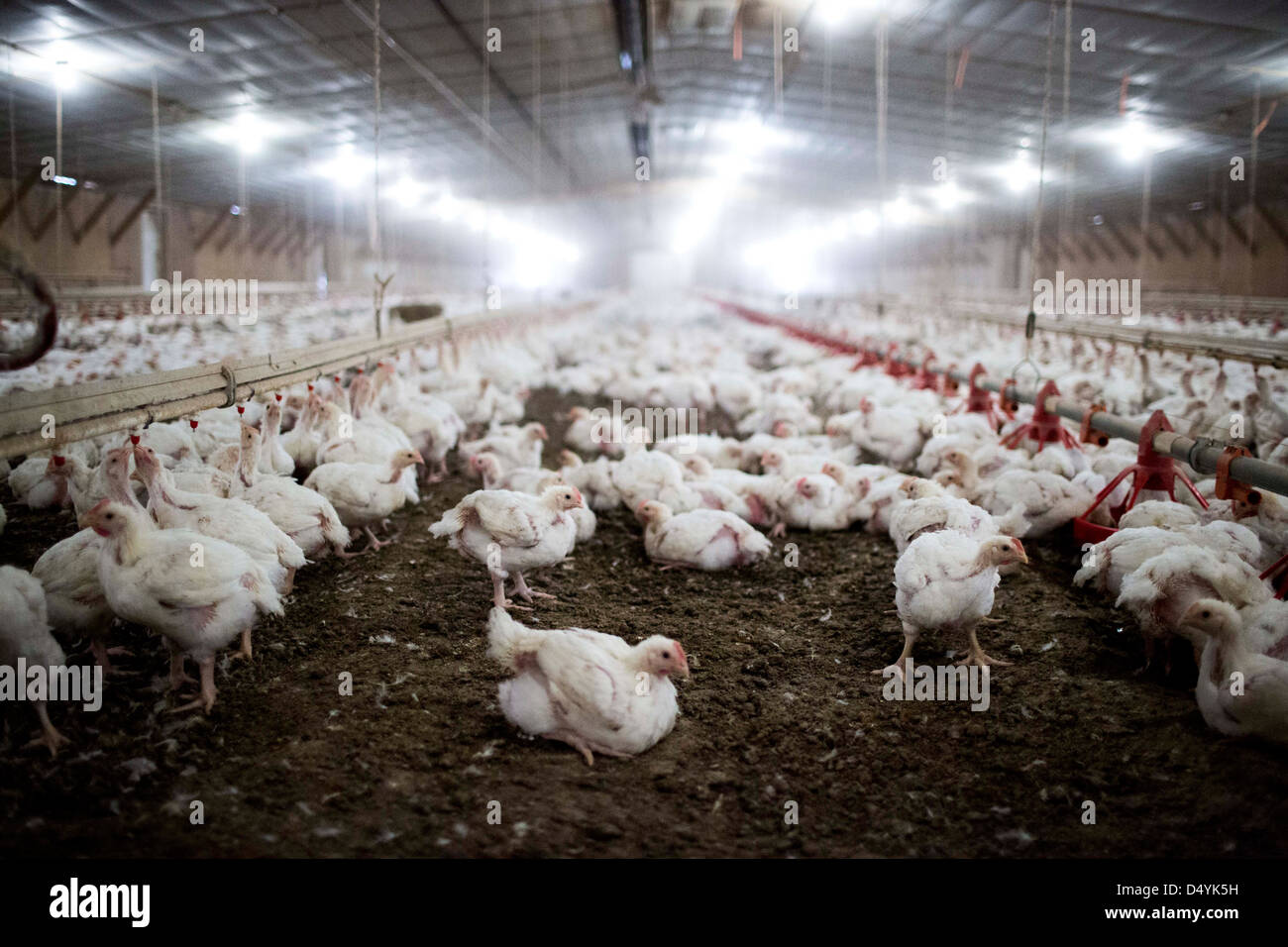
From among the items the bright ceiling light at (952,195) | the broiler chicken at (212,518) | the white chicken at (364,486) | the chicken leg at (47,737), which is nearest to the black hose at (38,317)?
the broiler chicken at (212,518)

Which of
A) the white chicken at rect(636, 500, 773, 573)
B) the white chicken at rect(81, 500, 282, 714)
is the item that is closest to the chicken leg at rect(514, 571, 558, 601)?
the white chicken at rect(636, 500, 773, 573)

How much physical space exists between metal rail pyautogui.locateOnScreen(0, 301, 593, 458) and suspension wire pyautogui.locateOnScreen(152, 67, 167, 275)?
5.51m

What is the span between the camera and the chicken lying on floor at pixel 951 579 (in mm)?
3172

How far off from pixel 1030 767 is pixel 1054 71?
43.5 feet

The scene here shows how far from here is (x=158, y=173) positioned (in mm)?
9031

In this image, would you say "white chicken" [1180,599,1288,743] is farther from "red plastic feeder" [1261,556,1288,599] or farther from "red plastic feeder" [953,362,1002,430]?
"red plastic feeder" [953,362,1002,430]

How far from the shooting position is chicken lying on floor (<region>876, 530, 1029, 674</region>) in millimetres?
3172

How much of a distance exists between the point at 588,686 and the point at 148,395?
2.17 m

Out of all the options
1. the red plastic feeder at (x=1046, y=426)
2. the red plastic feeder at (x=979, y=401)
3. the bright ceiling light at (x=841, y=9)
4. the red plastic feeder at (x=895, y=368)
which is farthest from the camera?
the bright ceiling light at (x=841, y=9)

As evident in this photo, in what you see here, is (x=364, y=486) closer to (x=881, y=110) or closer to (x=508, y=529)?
(x=508, y=529)

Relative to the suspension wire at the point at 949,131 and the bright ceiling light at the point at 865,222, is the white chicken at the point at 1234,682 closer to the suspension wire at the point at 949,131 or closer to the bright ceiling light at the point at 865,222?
the suspension wire at the point at 949,131

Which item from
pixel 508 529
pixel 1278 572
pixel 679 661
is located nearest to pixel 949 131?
pixel 1278 572

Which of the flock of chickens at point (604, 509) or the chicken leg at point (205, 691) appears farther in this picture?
the chicken leg at point (205, 691)
